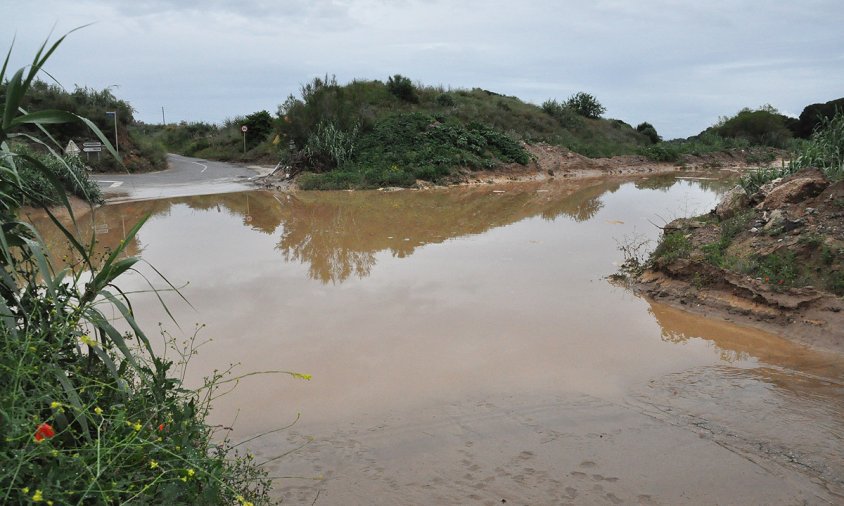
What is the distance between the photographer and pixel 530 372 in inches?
234

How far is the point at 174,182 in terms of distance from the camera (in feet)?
84.6

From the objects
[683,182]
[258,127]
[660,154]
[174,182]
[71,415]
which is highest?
[258,127]

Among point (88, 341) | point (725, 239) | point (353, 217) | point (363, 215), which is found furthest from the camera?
point (363, 215)

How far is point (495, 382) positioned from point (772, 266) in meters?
4.35

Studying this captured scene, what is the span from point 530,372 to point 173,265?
266 inches

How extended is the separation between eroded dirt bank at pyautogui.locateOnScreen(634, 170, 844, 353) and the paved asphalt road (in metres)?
14.3

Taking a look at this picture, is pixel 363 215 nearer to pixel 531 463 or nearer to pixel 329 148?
pixel 329 148

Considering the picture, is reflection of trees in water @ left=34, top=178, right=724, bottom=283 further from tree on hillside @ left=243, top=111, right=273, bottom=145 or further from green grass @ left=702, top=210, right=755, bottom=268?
tree on hillside @ left=243, top=111, right=273, bottom=145

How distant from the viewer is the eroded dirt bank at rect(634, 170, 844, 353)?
7035 millimetres

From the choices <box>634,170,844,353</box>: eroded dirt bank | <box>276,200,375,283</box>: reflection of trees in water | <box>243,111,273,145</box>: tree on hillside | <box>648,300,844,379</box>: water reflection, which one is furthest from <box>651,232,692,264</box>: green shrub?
<box>243,111,273,145</box>: tree on hillside

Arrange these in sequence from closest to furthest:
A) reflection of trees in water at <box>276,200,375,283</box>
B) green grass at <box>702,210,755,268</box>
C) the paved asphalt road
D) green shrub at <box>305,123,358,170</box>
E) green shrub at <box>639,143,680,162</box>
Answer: green grass at <box>702,210,755,268</box>
reflection of trees in water at <box>276,200,375,283</box>
the paved asphalt road
green shrub at <box>305,123,358,170</box>
green shrub at <box>639,143,680,162</box>

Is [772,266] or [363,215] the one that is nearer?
[772,266]

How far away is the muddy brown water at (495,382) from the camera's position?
4.12 metres

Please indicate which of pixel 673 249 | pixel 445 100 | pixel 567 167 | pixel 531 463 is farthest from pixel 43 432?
pixel 445 100
